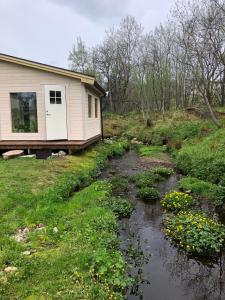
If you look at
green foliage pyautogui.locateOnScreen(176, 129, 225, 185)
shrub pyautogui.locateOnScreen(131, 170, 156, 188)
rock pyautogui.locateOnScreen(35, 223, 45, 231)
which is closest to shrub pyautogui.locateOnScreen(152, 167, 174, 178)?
shrub pyautogui.locateOnScreen(131, 170, 156, 188)

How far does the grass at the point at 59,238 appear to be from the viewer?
10.8 ft

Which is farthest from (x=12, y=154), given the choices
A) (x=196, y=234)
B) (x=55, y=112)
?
(x=196, y=234)

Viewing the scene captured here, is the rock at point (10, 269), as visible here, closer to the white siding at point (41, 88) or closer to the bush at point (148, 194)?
the bush at point (148, 194)

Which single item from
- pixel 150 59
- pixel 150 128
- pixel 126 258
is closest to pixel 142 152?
pixel 150 128

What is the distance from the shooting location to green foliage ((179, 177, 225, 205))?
690 cm

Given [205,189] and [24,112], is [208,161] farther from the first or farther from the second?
[24,112]

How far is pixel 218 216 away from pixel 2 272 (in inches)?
178

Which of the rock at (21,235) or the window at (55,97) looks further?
the window at (55,97)

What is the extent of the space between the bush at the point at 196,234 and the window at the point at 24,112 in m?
7.22

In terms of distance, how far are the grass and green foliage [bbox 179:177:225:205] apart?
7.54 ft

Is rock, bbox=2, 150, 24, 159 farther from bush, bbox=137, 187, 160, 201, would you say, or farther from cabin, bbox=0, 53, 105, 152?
bush, bbox=137, 187, 160, 201

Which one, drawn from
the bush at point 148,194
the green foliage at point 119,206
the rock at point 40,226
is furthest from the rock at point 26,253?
the bush at point 148,194

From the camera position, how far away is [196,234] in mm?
4848

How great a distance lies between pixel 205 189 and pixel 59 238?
4.49 meters
